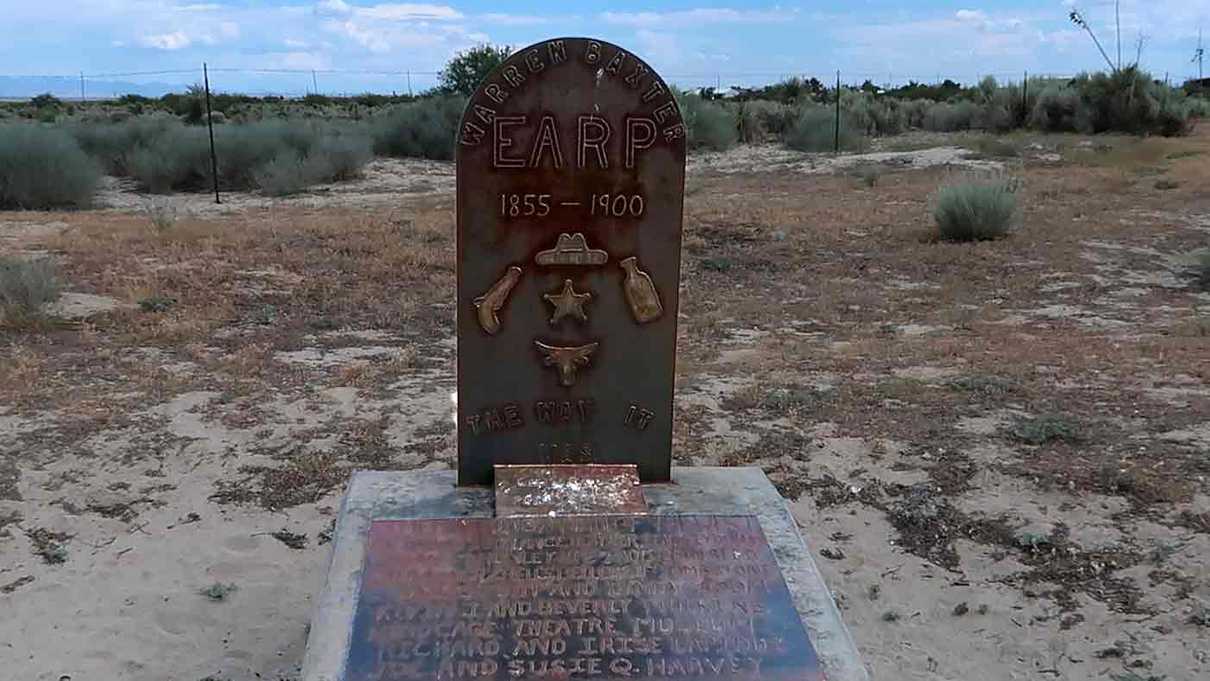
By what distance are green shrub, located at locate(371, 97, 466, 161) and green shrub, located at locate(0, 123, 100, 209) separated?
7462 millimetres

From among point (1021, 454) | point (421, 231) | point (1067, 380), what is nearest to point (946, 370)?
point (1067, 380)

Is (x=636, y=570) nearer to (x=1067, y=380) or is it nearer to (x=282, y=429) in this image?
(x=282, y=429)

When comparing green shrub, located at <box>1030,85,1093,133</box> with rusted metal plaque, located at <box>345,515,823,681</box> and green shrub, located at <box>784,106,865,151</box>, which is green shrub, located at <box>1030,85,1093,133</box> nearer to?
green shrub, located at <box>784,106,865,151</box>

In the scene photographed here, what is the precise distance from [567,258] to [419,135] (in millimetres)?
19401

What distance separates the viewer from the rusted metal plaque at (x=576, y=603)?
2.16 m

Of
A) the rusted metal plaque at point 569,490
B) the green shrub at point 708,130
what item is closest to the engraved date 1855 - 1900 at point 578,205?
the rusted metal plaque at point 569,490

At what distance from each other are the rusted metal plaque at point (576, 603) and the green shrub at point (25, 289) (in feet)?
16.3

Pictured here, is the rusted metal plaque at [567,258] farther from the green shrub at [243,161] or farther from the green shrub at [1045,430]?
the green shrub at [243,161]

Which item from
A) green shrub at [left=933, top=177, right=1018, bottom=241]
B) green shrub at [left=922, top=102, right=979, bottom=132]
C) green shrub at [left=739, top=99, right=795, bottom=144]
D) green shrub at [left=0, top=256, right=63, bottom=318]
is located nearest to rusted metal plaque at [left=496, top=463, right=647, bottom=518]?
green shrub at [left=0, top=256, right=63, bottom=318]

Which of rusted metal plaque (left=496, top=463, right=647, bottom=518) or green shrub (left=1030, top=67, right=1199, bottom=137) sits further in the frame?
green shrub (left=1030, top=67, right=1199, bottom=137)

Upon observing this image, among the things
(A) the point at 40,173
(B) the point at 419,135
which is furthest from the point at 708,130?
(A) the point at 40,173

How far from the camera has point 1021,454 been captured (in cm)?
445

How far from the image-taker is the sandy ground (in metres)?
→ 3.19

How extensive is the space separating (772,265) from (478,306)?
6.30 meters
